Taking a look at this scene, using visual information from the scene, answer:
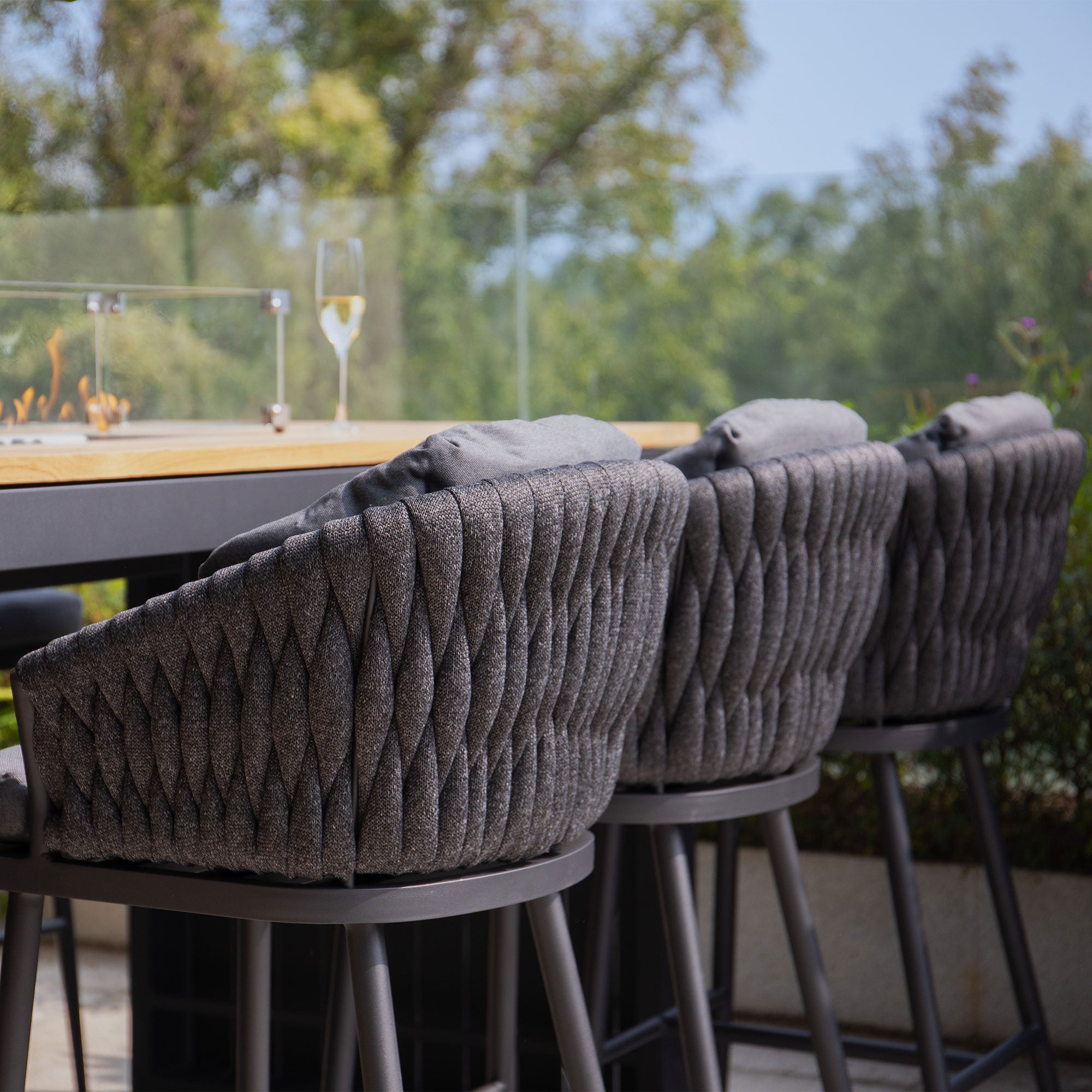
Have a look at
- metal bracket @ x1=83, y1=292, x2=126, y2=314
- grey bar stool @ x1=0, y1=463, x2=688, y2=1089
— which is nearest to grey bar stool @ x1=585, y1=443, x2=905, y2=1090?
grey bar stool @ x1=0, y1=463, x2=688, y2=1089

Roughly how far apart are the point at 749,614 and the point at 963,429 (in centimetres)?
58

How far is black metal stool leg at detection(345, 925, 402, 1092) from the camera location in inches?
44.9

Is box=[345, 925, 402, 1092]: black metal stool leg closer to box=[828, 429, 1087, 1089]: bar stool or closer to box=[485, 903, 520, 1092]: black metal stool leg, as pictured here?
box=[485, 903, 520, 1092]: black metal stool leg

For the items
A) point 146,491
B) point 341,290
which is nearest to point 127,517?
→ point 146,491

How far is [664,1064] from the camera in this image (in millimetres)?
2156

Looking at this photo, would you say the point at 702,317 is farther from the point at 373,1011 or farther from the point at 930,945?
the point at 373,1011

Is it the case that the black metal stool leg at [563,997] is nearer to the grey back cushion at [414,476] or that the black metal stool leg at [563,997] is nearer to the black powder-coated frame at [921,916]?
the grey back cushion at [414,476]

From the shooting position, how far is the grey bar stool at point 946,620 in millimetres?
1892

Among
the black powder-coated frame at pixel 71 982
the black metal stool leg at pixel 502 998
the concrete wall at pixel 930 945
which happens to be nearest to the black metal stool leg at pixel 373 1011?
the black metal stool leg at pixel 502 998

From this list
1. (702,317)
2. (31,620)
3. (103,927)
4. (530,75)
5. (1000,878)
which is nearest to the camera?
(31,620)

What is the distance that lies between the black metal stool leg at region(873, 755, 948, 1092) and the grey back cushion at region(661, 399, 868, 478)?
1.74ft

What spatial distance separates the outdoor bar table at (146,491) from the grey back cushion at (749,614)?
1.37ft

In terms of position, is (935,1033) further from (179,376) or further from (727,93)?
(727,93)

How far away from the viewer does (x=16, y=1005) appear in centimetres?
122
